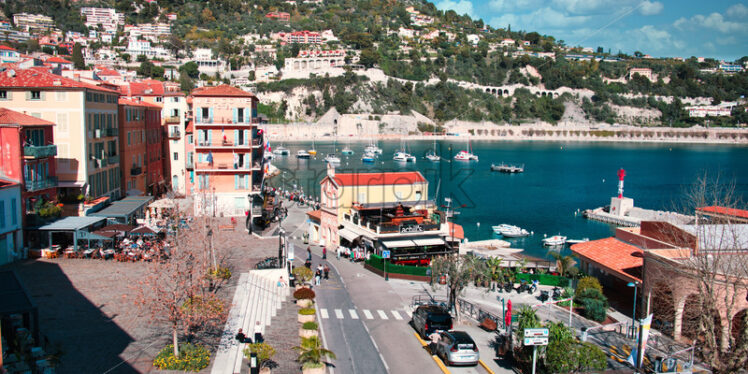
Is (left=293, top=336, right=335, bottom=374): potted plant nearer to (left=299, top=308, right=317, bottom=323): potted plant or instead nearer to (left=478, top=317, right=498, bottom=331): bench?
(left=299, top=308, right=317, bottom=323): potted plant

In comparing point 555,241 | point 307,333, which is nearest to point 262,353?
point 307,333

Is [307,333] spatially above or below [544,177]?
above

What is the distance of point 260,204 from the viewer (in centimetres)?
4062

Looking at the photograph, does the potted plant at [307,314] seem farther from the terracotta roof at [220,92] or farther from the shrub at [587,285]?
the terracotta roof at [220,92]

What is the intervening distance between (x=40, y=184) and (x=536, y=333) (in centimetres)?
2424

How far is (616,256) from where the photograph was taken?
25547 millimetres

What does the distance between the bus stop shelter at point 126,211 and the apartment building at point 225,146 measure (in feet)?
17.7

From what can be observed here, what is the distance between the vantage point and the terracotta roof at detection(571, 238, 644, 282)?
78.2 feet

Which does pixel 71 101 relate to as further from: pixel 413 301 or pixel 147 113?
pixel 413 301

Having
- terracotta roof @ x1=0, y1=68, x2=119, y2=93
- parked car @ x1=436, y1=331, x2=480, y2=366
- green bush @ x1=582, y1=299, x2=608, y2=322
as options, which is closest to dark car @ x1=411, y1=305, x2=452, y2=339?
parked car @ x1=436, y1=331, x2=480, y2=366

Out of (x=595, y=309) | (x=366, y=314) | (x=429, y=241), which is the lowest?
(x=366, y=314)

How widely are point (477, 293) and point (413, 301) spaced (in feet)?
12.4

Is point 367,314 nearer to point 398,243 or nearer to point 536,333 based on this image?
point 398,243

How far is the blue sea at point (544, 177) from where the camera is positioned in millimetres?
65812
